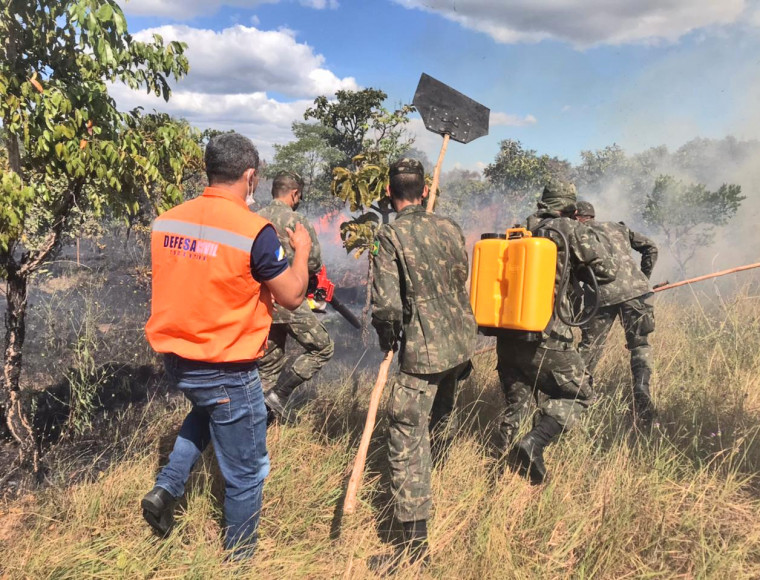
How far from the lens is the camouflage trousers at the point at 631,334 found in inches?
151

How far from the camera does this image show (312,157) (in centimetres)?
1170

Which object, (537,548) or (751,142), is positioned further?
(751,142)

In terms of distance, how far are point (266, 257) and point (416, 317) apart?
0.87 metres

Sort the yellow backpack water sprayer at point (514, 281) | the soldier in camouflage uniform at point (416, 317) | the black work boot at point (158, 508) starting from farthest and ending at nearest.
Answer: the yellow backpack water sprayer at point (514, 281) → the soldier in camouflage uniform at point (416, 317) → the black work boot at point (158, 508)

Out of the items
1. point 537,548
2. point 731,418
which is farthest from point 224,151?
point 731,418

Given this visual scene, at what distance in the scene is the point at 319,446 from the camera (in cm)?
300

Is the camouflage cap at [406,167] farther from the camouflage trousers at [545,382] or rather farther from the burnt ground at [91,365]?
the burnt ground at [91,365]

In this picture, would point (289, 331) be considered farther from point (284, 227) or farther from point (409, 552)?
point (409, 552)

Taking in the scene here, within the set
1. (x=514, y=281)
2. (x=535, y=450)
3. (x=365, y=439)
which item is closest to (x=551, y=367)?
(x=535, y=450)

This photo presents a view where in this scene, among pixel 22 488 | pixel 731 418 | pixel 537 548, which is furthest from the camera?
pixel 731 418

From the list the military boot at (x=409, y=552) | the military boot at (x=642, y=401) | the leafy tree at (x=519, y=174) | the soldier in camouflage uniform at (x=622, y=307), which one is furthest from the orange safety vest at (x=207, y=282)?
the leafy tree at (x=519, y=174)

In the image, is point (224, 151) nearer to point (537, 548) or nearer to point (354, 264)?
point (537, 548)

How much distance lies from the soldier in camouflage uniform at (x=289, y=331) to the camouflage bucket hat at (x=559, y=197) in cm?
167

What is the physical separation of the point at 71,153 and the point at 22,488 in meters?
2.08
